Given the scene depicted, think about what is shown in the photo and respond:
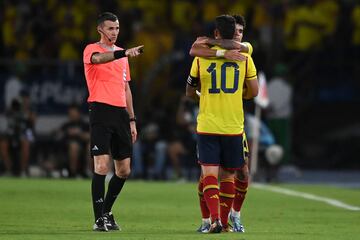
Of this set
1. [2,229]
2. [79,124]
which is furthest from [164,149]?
[2,229]

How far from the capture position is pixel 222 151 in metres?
13.0

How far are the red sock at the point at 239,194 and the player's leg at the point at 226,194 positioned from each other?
374 millimetres

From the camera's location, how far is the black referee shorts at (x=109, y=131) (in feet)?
44.2

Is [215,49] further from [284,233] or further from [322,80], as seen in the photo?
[322,80]

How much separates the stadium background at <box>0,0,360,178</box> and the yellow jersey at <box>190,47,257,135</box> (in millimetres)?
14975

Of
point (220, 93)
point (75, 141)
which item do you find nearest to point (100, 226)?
point (220, 93)

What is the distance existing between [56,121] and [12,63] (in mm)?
1778

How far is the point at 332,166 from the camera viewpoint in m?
29.5

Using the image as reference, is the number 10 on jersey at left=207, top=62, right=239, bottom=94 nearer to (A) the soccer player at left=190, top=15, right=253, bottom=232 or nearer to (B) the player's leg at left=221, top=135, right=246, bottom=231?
(A) the soccer player at left=190, top=15, right=253, bottom=232

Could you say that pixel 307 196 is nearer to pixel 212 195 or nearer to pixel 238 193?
pixel 238 193

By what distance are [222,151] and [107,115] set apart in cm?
146

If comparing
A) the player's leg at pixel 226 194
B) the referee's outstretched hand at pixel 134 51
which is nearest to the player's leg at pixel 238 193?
the player's leg at pixel 226 194

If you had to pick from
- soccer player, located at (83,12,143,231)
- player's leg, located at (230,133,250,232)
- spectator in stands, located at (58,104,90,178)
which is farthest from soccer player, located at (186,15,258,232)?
spectator in stands, located at (58,104,90,178)

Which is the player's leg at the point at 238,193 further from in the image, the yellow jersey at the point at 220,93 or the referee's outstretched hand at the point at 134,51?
the referee's outstretched hand at the point at 134,51
